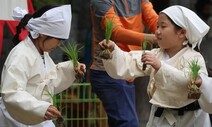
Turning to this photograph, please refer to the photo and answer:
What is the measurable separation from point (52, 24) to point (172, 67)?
2.96 ft

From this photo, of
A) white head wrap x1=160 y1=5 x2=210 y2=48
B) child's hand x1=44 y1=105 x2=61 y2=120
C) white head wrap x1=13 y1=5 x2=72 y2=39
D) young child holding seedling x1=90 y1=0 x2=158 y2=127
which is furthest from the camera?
young child holding seedling x1=90 y1=0 x2=158 y2=127

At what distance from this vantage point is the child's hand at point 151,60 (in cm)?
486

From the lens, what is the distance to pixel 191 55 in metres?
5.20

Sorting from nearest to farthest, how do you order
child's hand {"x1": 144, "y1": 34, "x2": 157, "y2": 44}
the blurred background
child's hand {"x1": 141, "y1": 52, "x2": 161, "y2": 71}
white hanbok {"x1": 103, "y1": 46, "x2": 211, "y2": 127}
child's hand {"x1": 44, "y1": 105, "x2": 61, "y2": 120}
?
child's hand {"x1": 44, "y1": 105, "x2": 61, "y2": 120} < child's hand {"x1": 141, "y1": 52, "x2": 161, "y2": 71} < white hanbok {"x1": 103, "y1": 46, "x2": 211, "y2": 127} < child's hand {"x1": 144, "y1": 34, "x2": 157, "y2": 44} < the blurred background

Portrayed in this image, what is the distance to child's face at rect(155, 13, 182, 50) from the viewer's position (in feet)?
17.0

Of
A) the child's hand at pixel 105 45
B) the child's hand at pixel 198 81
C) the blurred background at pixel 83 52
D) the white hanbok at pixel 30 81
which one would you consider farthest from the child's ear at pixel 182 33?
the blurred background at pixel 83 52

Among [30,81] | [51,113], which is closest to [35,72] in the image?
[30,81]

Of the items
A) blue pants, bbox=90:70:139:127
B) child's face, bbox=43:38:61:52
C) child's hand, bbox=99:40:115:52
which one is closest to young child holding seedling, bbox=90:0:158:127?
blue pants, bbox=90:70:139:127

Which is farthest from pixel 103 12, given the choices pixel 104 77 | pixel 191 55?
pixel 191 55

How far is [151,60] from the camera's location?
16.0 ft

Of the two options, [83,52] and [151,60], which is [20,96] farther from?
[83,52]

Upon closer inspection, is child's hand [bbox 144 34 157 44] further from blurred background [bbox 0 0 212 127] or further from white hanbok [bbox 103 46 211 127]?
blurred background [bbox 0 0 212 127]

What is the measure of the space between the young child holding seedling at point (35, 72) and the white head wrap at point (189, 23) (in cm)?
73

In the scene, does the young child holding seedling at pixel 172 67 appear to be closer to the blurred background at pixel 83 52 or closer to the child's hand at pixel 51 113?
the child's hand at pixel 51 113
